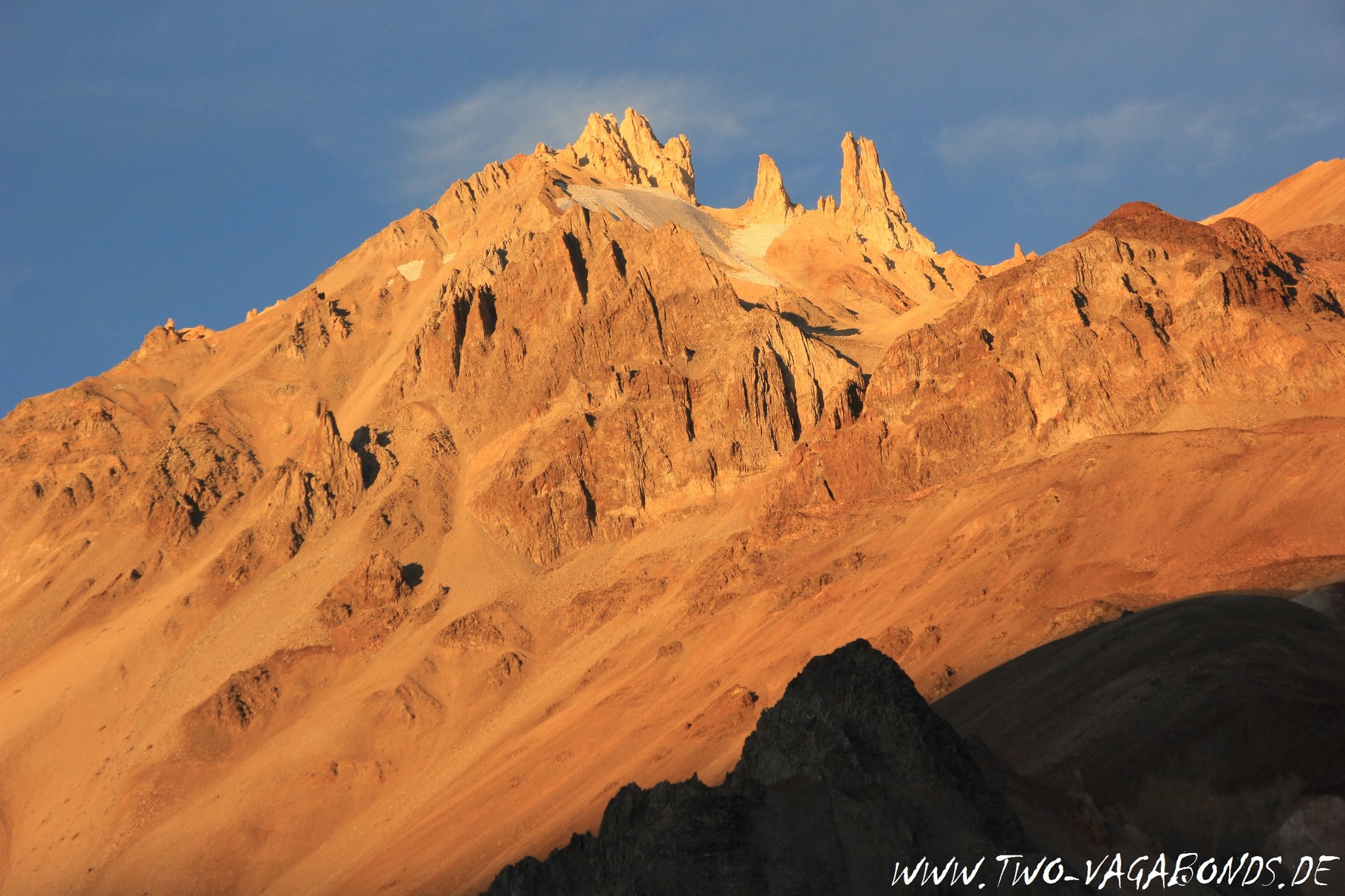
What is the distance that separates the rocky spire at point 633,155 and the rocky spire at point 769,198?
39.3 feet

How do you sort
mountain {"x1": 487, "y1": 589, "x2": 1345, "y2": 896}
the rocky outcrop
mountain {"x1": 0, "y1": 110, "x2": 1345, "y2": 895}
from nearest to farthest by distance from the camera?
mountain {"x1": 487, "y1": 589, "x2": 1345, "y2": 896} < mountain {"x1": 0, "y1": 110, "x2": 1345, "y2": 895} < the rocky outcrop

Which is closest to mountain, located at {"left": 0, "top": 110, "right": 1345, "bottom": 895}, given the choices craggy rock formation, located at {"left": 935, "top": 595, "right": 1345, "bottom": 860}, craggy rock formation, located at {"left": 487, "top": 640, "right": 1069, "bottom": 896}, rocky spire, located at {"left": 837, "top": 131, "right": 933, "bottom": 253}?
craggy rock formation, located at {"left": 935, "top": 595, "right": 1345, "bottom": 860}

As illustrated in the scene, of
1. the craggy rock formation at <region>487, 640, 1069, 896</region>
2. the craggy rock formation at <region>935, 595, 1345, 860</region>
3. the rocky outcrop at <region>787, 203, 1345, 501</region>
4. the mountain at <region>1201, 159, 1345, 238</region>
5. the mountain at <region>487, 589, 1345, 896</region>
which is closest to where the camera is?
the craggy rock formation at <region>487, 640, 1069, 896</region>

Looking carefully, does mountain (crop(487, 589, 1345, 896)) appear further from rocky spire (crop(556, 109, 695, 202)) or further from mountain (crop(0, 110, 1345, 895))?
rocky spire (crop(556, 109, 695, 202))

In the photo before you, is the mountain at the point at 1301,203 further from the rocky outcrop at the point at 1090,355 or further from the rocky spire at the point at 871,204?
the rocky spire at the point at 871,204

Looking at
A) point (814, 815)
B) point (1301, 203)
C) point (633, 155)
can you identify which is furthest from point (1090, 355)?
point (633, 155)

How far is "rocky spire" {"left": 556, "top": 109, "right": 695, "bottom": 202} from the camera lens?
563 ft

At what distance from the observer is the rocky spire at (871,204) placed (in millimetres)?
162625

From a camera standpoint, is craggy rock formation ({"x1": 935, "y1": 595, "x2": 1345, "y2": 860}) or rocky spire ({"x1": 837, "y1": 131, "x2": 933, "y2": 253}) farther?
rocky spire ({"x1": 837, "y1": 131, "x2": 933, "y2": 253})

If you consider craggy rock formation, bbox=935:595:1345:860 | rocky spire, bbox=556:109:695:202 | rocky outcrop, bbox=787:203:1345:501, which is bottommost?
craggy rock formation, bbox=935:595:1345:860

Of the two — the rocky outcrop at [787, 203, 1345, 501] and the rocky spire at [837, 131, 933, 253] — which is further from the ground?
the rocky spire at [837, 131, 933, 253]

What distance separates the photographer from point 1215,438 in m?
66.1

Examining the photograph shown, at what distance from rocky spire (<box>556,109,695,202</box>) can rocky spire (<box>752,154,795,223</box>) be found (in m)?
12.0

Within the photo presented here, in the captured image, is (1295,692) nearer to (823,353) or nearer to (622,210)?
(823,353)
